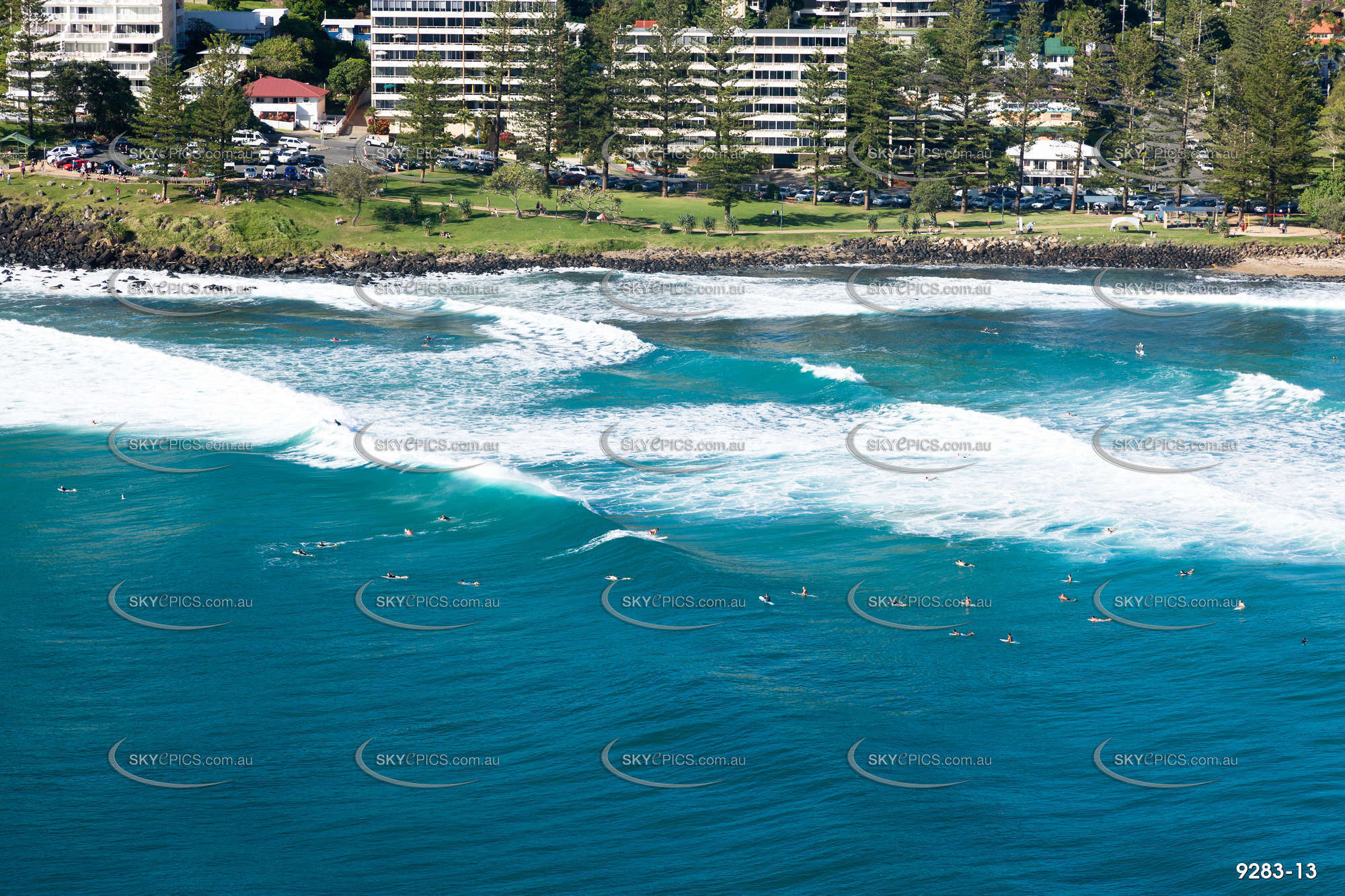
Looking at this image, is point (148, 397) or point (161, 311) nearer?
point (148, 397)

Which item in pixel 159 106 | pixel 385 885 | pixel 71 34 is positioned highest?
pixel 71 34

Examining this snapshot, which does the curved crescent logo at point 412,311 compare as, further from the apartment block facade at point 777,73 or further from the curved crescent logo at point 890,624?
the apartment block facade at point 777,73

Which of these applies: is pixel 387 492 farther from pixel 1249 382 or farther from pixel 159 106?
pixel 159 106

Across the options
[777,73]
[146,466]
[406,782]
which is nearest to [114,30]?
[777,73]

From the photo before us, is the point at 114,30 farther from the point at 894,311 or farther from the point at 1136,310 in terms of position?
the point at 1136,310

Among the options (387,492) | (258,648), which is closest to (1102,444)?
(387,492)
